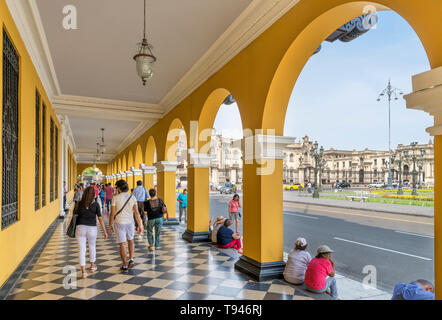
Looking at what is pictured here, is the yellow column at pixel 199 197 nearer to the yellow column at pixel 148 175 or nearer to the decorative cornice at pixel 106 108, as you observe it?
the decorative cornice at pixel 106 108

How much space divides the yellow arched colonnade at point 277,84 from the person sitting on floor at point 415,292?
207 millimetres

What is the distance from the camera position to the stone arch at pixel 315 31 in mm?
2697

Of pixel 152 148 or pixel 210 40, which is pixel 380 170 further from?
pixel 210 40

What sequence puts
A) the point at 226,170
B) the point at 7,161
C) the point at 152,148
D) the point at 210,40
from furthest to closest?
the point at 226,170, the point at 152,148, the point at 210,40, the point at 7,161

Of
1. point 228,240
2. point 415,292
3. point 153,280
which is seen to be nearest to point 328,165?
point 228,240

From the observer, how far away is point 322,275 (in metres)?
4.33

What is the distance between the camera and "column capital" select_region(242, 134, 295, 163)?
5.32 metres

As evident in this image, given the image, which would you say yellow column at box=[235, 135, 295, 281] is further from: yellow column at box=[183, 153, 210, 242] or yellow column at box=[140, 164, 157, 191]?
yellow column at box=[140, 164, 157, 191]

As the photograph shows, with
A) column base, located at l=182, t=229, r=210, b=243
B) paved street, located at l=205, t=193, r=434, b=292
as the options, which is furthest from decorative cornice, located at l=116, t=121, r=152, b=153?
paved street, located at l=205, t=193, r=434, b=292

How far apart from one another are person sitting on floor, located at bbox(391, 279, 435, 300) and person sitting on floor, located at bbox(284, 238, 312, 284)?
1.83 meters

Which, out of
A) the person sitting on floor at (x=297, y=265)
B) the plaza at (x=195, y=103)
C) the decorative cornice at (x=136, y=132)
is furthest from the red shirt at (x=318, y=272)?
the decorative cornice at (x=136, y=132)

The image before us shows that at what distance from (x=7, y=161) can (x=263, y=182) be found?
4.16 meters

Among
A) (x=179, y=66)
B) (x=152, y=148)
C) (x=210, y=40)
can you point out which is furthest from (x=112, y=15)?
(x=152, y=148)
